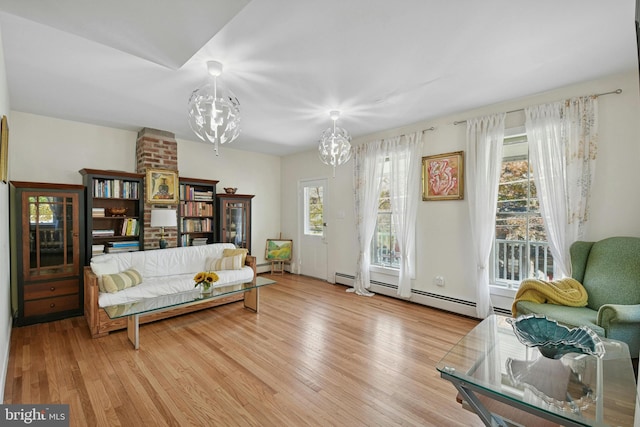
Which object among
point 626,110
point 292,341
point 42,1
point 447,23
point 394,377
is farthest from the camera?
point 292,341

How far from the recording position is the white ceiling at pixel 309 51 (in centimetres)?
170

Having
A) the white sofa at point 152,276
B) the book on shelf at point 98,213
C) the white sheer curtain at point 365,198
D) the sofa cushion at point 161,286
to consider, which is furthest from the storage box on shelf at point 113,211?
the white sheer curtain at point 365,198

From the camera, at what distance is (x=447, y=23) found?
184 centimetres

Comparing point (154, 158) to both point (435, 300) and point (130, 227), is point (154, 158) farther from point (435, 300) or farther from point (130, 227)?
point (435, 300)

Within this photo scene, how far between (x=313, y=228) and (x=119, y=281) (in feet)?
11.1

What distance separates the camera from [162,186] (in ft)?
13.8

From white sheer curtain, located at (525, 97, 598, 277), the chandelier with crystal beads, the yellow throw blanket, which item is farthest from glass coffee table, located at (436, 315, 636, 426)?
the chandelier with crystal beads

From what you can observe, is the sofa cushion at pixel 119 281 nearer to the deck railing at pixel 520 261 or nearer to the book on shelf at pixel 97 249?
the book on shelf at pixel 97 249

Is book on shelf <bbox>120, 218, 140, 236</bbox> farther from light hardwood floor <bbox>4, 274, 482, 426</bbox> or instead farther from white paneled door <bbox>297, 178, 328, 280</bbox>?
white paneled door <bbox>297, 178, 328, 280</bbox>

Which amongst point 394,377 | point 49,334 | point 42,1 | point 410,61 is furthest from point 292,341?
point 42,1

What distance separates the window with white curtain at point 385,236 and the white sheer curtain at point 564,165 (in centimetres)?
187

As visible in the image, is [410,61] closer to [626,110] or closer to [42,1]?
[626,110]

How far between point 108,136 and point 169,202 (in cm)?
126

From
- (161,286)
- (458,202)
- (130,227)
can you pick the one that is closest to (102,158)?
(130,227)
